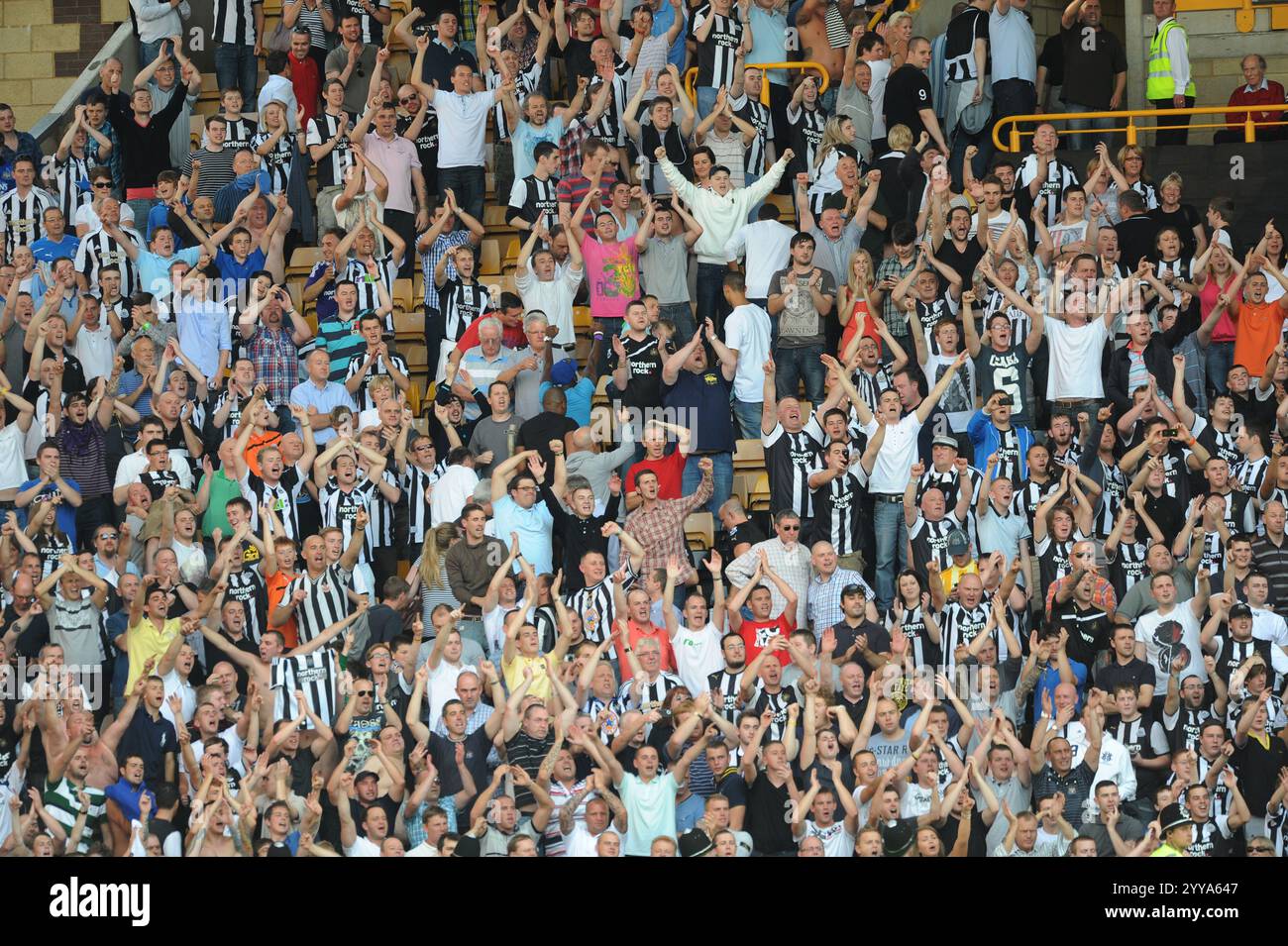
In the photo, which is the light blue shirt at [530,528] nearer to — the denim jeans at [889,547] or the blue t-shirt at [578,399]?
the blue t-shirt at [578,399]

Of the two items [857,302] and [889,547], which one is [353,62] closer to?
[857,302]

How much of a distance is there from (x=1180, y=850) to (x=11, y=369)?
386 inches

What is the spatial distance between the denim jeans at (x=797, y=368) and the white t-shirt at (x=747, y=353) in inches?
7.7

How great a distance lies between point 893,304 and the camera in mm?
18625

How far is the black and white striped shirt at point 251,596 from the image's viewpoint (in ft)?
55.9

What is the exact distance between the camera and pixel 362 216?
19.3 metres

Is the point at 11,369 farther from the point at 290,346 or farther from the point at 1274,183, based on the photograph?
the point at 1274,183

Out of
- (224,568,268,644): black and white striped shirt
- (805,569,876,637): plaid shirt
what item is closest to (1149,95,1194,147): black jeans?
(805,569,876,637): plaid shirt

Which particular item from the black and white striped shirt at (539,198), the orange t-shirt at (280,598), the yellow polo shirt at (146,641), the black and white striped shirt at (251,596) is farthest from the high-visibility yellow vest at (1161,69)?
the yellow polo shirt at (146,641)

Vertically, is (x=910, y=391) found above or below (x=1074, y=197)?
below

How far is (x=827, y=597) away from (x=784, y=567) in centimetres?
40

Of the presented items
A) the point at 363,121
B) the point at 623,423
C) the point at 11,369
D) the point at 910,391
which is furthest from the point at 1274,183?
the point at 11,369

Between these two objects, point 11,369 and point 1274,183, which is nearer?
point 11,369
